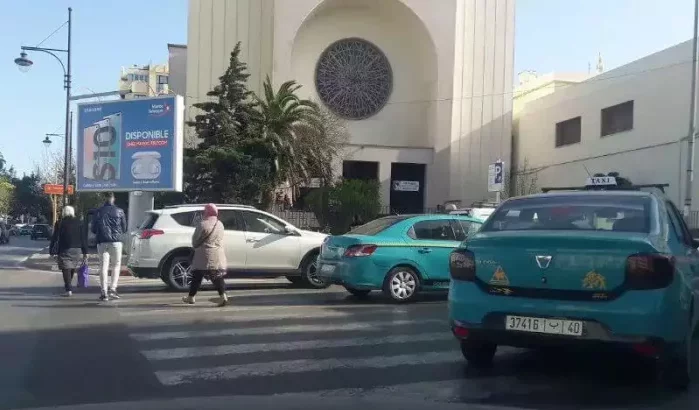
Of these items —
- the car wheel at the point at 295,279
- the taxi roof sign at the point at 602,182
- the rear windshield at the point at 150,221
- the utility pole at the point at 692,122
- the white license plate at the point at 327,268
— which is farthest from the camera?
the utility pole at the point at 692,122

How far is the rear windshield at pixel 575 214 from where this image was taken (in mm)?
6617

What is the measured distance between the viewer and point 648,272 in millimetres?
5934

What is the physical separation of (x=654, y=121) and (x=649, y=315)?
24866 millimetres

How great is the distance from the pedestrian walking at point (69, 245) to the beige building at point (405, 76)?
22.8 m

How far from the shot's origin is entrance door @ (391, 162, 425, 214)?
3791cm

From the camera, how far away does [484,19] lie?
37688 mm

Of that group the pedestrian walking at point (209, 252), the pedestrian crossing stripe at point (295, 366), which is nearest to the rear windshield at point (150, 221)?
the pedestrian walking at point (209, 252)

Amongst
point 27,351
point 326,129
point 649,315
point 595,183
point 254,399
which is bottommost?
point 27,351

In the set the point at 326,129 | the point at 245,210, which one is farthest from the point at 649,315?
the point at 326,129

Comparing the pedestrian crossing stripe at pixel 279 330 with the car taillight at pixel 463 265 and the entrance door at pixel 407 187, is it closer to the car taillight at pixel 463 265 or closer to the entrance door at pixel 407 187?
the car taillight at pixel 463 265

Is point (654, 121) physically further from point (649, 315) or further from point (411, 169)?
point (649, 315)

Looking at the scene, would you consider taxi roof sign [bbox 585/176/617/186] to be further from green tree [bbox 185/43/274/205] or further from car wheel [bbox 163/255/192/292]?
car wheel [bbox 163/255/192/292]

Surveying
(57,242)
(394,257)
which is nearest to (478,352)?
(394,257)

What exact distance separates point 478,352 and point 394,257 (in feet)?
16.5
